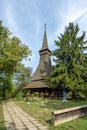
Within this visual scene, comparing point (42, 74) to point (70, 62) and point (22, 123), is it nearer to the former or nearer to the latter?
point (70, 62)

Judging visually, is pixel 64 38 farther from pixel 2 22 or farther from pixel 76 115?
pixel 76 115

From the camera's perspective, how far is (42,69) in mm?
32656

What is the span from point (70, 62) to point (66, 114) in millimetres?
17259

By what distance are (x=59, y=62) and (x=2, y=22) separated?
11983 millimetres

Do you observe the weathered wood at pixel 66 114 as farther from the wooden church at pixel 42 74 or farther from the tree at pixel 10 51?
the wooden church at pixel 42 74

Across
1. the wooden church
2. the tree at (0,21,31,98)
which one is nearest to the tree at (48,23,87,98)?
the wooden church

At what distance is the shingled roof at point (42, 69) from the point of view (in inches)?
1174

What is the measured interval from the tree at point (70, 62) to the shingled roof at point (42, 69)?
4235 millimetres

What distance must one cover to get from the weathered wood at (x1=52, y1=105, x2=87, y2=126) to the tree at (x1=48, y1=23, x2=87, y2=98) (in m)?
13.6

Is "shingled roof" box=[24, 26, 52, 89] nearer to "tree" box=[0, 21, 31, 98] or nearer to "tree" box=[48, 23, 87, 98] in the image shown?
"tree" box=[48, 23, 87, 98]

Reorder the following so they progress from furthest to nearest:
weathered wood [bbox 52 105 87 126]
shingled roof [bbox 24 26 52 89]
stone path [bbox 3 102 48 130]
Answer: shingled roof [bbox 24 26 52 89], weathered wood [bbox 52 105 87 126], stone path [bbox 3 102 48 130]

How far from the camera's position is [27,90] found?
1259 inches

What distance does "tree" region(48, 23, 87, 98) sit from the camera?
24.2 metres

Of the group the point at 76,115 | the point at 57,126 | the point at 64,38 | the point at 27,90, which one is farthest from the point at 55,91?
the point at 57,126
